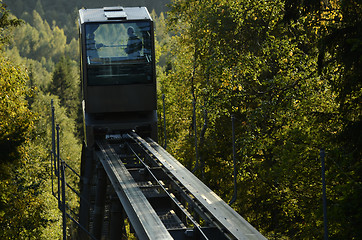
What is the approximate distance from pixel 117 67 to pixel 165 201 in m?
7.10

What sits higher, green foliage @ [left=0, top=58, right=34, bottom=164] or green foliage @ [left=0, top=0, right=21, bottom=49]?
green foliage @ [left=0, top=0, right=21, bottom=49]

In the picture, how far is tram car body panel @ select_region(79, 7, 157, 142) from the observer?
16.5m

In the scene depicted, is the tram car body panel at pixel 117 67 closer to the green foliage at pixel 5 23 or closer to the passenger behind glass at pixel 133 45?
the passenger behind glass at pixel 133 45

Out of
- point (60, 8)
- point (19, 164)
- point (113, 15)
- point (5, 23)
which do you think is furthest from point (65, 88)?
point (60, 8)

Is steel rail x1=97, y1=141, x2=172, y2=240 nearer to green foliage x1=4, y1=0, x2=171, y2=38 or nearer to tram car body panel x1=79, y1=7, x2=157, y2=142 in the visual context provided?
tram car body panel x1=79, y1=7, x2=157, y2=142

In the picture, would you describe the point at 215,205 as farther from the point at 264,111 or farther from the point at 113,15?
the point at 113,15

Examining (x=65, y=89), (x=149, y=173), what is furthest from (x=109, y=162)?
(x=65, y=89)

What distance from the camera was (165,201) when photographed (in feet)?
34.1

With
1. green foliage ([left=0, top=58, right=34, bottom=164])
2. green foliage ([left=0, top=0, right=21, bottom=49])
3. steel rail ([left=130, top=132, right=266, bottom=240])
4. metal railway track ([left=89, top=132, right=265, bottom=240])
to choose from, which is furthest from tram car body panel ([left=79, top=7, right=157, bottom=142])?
steel rail ([left=130, top=132, right=266, bottom=240])

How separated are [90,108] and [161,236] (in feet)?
30.8

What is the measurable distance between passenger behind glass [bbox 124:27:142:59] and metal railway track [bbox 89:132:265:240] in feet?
8.55

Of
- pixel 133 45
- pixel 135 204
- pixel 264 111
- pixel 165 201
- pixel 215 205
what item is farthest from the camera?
pixel 133 45

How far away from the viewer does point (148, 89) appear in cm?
1711

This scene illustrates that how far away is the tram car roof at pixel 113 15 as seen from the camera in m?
16.6
